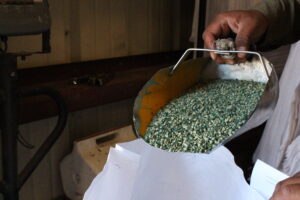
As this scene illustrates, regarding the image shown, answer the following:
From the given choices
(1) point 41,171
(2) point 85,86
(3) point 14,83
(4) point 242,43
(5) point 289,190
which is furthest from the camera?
(1) point 41,171

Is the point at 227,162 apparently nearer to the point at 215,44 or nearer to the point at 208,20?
the point at 215,44

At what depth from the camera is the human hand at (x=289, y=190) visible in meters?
0.43

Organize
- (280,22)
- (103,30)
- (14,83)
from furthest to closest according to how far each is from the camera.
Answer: (103,30)
(14,83)
(280,22)

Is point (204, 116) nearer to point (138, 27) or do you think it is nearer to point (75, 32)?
point (75, 32)

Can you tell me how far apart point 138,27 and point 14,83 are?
850 mm

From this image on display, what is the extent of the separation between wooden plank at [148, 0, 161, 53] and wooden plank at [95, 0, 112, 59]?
244 millimetres

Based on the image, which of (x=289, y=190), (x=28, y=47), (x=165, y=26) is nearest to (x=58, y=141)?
(x=28, y=47)

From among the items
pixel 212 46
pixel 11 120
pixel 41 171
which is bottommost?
pixel 41 171

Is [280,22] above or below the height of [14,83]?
above

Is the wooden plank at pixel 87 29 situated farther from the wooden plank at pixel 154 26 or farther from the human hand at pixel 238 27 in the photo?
the human hand at pixel 238 27

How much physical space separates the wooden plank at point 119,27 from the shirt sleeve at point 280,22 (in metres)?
0.84

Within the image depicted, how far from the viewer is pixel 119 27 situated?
1.71 metres

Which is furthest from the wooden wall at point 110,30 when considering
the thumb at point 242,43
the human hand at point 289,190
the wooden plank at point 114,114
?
the human hand at point 289,190

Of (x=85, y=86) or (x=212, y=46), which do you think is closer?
(x=212, y=46)
